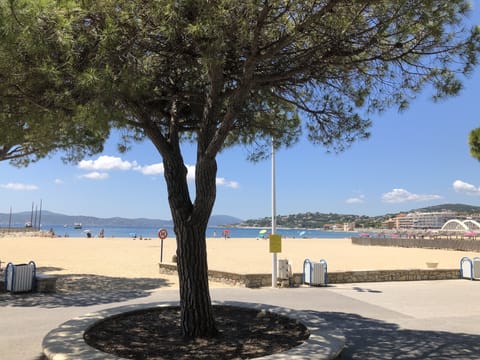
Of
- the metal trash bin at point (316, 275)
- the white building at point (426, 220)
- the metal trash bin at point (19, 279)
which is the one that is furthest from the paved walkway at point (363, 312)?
the white building at point (426, 220)

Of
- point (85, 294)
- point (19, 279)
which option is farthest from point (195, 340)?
point (19, 279)

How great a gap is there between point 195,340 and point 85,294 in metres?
5.82

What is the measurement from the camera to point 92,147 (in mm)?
9109

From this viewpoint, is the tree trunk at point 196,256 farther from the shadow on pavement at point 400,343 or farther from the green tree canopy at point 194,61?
the shadow on pavement at point 400,343

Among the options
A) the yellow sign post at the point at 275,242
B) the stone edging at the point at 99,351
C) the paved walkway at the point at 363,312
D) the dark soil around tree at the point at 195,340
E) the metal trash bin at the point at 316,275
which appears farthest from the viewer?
the metal trash bin at the point at 316,275

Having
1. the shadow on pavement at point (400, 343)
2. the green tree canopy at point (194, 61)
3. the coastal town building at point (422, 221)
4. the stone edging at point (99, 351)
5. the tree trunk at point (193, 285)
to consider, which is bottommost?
the shadow on pavement at point (400, 343)

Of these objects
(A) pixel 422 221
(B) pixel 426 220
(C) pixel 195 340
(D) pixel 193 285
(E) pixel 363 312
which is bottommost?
(E) pixel 363 312

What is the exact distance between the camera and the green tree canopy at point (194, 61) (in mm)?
4508

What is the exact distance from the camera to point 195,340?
5.52m

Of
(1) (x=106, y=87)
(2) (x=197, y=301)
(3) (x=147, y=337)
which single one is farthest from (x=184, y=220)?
(1) (x=106, y=87)

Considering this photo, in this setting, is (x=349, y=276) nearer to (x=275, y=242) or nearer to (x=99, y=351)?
(x=275, y=242)

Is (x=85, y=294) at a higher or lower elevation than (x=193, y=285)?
lower

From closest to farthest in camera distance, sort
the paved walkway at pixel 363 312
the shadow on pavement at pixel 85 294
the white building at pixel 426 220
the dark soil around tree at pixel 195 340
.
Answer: the dark soil around tree at pixel 195 340 → the paved walkway at pixel 363 312 → the shadow on pavement at pixel 85 294 → the white building at pixel 426 220

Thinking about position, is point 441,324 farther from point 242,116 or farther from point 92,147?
point 92,147
